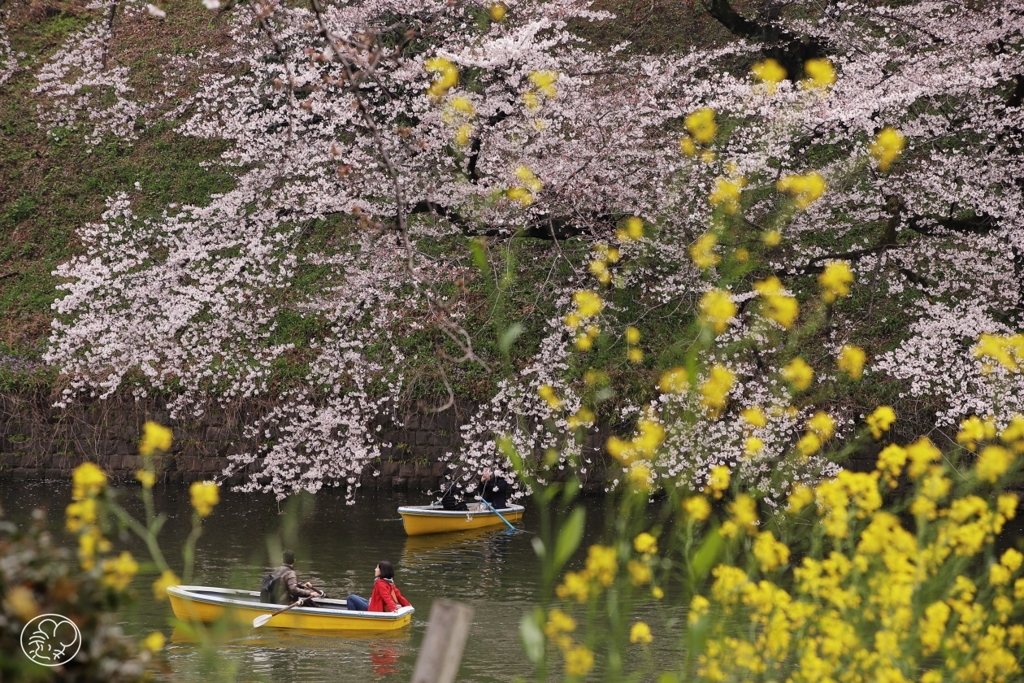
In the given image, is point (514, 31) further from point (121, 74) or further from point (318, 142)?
point (121, 74)

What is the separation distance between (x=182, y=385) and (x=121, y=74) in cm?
820

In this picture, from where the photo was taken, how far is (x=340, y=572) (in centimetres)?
1221

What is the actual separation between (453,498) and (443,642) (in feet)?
39.8

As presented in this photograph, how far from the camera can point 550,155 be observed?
40.3 ft

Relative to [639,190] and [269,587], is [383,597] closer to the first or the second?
→ [269,587]

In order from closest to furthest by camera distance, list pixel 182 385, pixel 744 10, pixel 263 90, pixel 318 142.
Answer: pixel 318 142, pixel 263 90, pixel 182 385, pixel 744 10

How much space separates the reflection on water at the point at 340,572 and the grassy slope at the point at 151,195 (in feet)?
6.97

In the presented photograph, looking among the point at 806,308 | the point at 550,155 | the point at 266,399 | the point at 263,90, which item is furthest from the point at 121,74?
the point at 806,308

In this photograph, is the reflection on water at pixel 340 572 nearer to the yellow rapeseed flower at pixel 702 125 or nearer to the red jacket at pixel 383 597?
the red jacket at pixel 383 597

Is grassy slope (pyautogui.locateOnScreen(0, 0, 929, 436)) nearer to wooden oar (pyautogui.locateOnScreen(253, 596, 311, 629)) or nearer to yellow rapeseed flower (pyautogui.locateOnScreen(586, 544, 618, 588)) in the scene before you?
wooden oar (pyautogui.locateOnScreen(253, 596, 311, 629))

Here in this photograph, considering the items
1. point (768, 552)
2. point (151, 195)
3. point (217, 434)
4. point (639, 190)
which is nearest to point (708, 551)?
point (768, 552)

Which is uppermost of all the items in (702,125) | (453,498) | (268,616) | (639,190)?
(702,125)

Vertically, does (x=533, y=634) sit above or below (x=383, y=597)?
above

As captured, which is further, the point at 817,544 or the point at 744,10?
the point at 744,10
